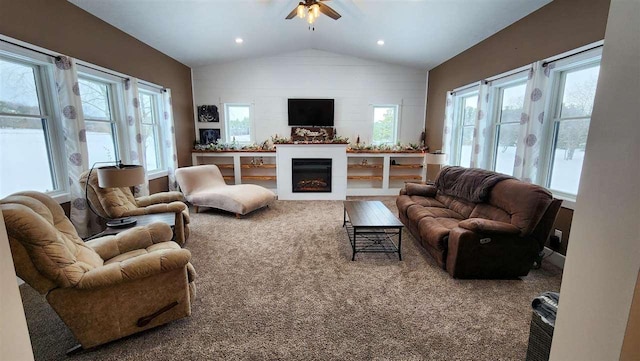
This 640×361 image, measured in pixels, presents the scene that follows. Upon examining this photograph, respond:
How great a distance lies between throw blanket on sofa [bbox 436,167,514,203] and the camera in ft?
10.1


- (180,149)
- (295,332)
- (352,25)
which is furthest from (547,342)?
(180,149)

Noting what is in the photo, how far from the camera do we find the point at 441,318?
2012mm

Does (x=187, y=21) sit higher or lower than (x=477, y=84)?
higher

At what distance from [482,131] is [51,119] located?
567 cm

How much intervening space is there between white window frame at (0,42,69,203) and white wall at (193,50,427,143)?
328 cm

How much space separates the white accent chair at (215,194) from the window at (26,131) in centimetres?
167

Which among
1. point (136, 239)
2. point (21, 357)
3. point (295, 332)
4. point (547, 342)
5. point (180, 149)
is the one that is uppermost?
point (180, 149)

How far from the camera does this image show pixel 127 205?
316 centimetres

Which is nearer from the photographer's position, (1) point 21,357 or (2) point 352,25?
(1) point 21,357

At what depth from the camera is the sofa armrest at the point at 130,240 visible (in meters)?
2.09

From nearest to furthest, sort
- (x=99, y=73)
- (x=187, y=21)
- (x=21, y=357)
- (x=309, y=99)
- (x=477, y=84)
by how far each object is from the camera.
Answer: (x=21, y=357), (x=99, y=73), (x=187, y=21), (x=477, y=84), (x=309, y=99)

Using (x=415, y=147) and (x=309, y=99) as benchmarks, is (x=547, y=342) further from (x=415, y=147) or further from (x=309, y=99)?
(x=309, y=99)

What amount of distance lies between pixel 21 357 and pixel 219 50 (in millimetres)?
5466

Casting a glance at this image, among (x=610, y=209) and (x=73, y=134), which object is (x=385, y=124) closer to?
(x=73, y=134)
